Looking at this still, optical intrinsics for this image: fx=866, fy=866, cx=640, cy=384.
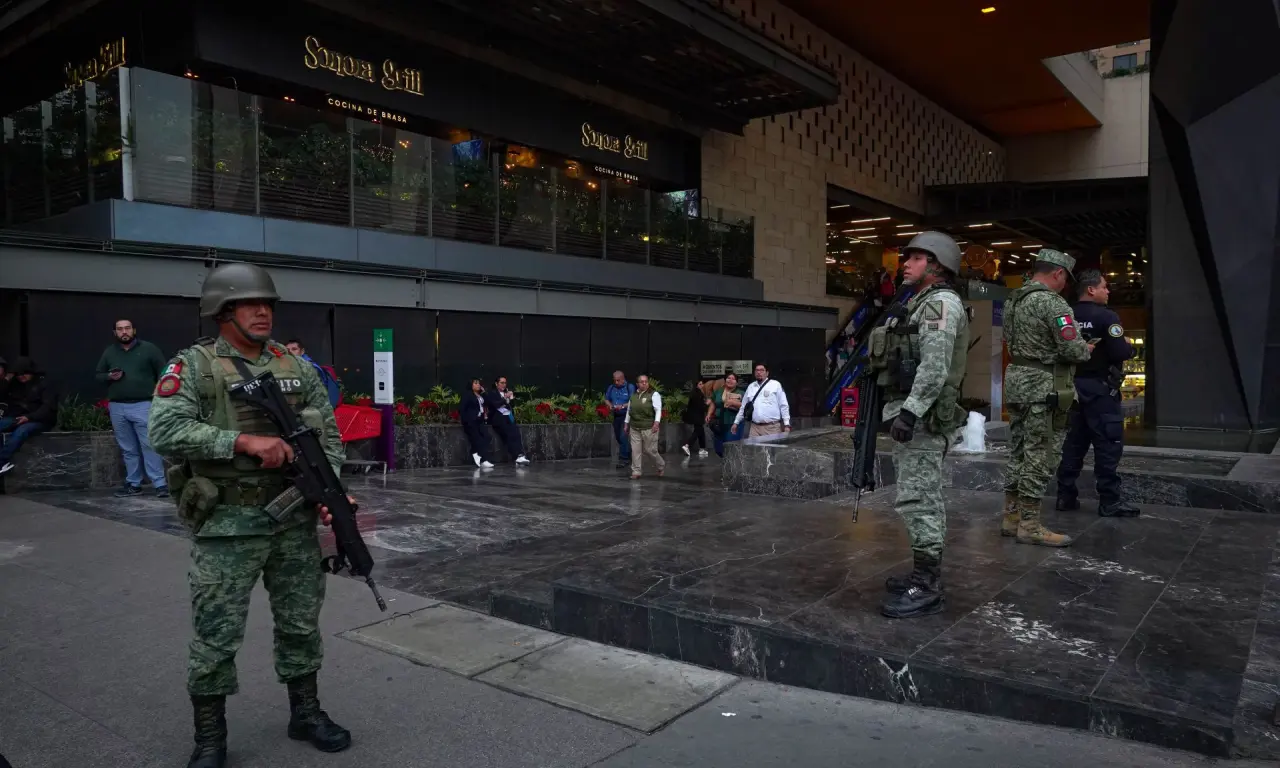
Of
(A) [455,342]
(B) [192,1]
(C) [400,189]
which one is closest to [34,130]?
(B) [192,1]

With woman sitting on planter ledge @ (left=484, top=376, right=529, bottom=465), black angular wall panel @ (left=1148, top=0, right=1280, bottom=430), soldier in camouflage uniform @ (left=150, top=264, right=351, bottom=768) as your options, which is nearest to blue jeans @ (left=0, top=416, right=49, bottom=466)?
woman sitting on planter ledge @ (left=484, top=376, right=529, bottom=465)

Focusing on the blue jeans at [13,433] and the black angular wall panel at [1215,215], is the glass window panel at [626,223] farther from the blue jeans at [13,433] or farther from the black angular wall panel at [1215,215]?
the blue jeans at [13,433]

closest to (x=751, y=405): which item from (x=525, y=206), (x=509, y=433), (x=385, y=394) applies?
(x=509, y=433)

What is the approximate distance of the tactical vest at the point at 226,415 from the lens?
3.40m

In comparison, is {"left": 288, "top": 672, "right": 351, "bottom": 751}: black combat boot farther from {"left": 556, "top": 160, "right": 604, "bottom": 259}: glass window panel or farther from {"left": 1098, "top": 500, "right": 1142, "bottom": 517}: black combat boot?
{"left": 556, "top": 160, "right": 604, "bottom": 259}: glass window panel

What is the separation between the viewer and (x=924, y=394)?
175 inches

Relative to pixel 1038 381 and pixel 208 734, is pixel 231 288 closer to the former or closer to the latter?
pixel 208 734

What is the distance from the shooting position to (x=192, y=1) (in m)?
14.0

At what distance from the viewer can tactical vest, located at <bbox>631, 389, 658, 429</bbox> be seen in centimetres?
1244

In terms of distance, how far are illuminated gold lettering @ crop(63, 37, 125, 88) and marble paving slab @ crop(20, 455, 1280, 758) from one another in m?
10.6

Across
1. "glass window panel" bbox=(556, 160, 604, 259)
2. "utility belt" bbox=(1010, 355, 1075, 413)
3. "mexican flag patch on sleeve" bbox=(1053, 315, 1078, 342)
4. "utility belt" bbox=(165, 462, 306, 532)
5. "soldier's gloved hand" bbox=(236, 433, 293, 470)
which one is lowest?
"utility belt" bbox=(165, 462, 306, 532)

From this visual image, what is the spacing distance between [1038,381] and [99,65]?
1691cm

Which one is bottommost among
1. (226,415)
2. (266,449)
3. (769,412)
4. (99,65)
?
(769,412)

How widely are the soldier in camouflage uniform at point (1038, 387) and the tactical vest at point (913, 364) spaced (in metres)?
1.60
